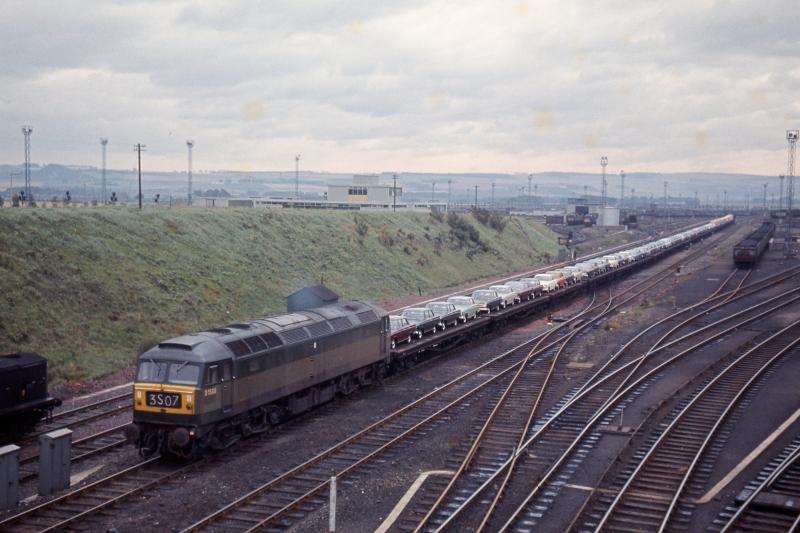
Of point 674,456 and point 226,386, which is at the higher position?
point 226,386

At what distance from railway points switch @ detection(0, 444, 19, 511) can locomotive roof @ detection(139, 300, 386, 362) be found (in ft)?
14.1

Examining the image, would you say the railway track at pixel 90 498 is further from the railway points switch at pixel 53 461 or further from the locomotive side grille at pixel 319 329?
the locomotive side grille at pixel 319 329

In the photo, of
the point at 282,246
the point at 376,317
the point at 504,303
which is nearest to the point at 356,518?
the point at 376,317

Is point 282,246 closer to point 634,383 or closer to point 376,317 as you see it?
point 376,317

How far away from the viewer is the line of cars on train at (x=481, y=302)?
34844mm

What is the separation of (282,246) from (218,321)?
18.5m

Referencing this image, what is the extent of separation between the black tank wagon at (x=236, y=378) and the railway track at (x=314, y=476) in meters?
2.70

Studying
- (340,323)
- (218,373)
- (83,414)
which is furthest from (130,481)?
(340,323)

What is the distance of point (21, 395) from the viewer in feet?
73.6

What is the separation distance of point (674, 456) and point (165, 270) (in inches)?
1251

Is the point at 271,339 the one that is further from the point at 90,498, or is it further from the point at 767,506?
the point at 767,506

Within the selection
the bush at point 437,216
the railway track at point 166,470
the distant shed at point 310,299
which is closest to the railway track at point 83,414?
the railway track at point 166,470

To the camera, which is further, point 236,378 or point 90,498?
point 236,378

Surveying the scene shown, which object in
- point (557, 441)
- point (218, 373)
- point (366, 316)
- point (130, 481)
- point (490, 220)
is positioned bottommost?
point (130, 481)
